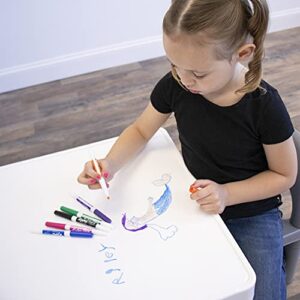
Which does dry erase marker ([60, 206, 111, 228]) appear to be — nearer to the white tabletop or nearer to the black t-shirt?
the white tabletop

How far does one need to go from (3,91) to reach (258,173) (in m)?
1.98

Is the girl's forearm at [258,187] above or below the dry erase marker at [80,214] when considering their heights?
below

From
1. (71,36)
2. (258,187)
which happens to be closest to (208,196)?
(258,187)

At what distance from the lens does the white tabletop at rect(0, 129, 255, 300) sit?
568mm

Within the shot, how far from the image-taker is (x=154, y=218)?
2.20ft

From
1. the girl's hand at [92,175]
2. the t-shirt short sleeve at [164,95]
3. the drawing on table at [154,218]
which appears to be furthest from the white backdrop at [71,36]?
the drawing on table at [154,218]

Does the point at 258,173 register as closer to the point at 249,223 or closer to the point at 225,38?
the point at 249,223

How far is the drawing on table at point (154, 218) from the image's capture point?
65 cm

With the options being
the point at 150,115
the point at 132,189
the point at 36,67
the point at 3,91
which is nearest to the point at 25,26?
the point at 36,67

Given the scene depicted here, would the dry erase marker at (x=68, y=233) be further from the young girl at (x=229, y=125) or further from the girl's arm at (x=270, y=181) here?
the girl's arm at (x=270, y=181)

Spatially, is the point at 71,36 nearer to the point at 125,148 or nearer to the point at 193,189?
the point at 125,148

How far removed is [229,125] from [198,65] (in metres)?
0.17

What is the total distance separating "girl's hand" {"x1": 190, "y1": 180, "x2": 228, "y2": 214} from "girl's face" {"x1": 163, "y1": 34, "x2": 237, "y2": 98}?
18cm

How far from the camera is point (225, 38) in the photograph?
0.63 meters
